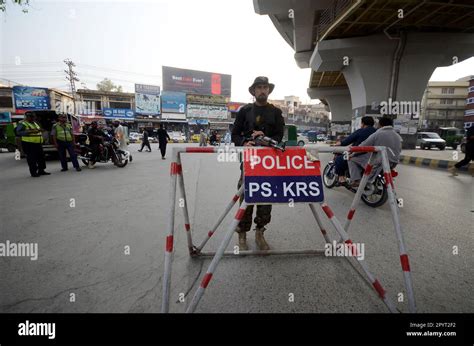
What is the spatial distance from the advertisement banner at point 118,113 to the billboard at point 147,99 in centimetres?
126

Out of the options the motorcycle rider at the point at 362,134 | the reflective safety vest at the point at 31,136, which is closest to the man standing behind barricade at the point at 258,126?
the motorcycle rider at the point at 362,134

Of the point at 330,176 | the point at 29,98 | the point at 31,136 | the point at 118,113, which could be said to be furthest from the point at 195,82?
the point at 330,176

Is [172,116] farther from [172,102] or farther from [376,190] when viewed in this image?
[376,190]

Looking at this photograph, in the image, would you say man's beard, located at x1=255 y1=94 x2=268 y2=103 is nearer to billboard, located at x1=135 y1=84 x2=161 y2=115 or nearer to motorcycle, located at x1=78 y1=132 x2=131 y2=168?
motorcycle, located at x1=78 y1=132 x2=131 y2=168

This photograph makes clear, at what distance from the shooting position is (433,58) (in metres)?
13.2

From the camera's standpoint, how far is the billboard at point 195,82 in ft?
150

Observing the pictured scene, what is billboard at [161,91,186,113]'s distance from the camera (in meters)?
42.3

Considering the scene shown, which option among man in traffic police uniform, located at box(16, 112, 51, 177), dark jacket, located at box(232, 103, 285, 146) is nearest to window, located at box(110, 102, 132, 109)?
man in traffic police uniform, located at box(16, 112, 51, 177)

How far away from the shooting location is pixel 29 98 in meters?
29.3

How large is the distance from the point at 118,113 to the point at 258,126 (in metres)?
43.0

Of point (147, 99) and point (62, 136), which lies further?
point (147, 99)

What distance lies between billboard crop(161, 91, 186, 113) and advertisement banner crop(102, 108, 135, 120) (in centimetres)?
568

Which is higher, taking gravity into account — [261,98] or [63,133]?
[261,98]

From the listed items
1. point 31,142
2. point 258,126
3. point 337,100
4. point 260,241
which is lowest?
point 260,241
